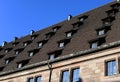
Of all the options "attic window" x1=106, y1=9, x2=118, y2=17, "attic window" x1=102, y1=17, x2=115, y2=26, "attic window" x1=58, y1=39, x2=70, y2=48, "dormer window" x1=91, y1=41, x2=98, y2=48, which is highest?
"attic window" x1=106, y1=9, x2=118, y2=17

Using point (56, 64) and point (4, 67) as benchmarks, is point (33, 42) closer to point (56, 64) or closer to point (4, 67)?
point (4, 67)

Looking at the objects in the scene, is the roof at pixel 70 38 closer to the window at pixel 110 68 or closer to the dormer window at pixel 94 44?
the dormer window at pixel 94 44

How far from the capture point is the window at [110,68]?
25375mm

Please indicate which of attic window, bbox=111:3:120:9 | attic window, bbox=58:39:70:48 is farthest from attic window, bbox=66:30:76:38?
attic window, bbox=111:3:120:9

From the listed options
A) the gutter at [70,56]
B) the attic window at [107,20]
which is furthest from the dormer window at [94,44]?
the attic window at [107,20]

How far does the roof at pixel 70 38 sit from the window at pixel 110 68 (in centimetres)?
192

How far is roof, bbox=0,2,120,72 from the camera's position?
2899 centimetres

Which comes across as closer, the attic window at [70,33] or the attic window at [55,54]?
the attic window at [55,54]

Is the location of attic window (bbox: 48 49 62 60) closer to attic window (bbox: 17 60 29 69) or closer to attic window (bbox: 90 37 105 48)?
attic window (bbox: 17 60 29 69)

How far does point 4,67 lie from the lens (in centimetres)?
3594

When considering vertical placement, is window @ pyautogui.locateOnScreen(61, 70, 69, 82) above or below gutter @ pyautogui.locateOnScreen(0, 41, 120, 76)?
below

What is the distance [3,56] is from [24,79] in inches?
369

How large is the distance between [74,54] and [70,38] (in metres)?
4.38

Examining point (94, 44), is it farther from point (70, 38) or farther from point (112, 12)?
point (112, 12)
